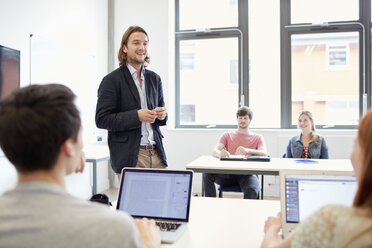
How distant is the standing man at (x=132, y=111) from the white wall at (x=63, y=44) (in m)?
1.58

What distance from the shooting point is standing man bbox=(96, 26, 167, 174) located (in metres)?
2.04

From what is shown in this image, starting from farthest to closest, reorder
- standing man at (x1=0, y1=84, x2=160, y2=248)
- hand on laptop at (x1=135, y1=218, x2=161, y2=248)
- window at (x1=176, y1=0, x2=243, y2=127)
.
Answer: window at (x1=176, y1=0, x2=243, y2=127), hand on laptop at (x1=135, y1=218, x2=161, y2=248), standing man at (x1=0, y1=84, x2=160, y2=248)

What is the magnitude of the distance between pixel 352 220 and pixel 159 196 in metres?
0.81

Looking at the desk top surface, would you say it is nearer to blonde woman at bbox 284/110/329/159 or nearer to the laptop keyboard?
blonde woman at bbox 284/110/329/159

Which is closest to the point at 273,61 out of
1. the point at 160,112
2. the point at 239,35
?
the point at 239,35

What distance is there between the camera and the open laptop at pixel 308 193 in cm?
126

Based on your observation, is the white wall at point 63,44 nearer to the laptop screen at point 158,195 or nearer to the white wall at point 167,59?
the white wall at point 167,59

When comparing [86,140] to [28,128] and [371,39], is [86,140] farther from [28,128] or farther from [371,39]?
[371,39]

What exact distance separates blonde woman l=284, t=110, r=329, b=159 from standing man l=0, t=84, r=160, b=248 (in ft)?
10.9

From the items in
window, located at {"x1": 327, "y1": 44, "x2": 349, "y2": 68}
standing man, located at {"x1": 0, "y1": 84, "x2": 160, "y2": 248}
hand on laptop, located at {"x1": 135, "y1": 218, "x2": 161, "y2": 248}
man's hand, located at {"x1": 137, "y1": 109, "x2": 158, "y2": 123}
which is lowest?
hand on laptop, located at {"x1": 135, "y1": 218, "x2": 161, "y2": 248}

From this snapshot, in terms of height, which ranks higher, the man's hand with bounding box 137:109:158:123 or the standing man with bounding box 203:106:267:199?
the man's hand with bounding box 137:109:158:123

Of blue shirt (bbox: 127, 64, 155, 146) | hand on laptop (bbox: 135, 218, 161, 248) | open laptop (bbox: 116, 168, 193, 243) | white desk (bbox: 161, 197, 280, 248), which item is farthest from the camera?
blue shirt (bbox: 127, 64, 155, 146)

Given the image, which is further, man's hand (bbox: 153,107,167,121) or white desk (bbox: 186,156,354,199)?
white desk (bbox: 186,156,354,199)

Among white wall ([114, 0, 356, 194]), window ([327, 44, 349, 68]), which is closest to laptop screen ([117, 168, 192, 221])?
white wall ([114, 0, 356, 194])
